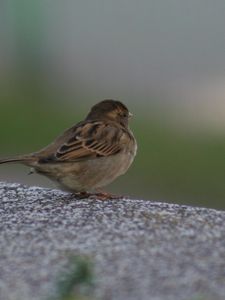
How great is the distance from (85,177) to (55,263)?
2144mm

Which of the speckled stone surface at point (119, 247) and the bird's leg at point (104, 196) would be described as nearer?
the speckled stone surface at point (119, 247)

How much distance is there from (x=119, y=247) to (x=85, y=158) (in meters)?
2.09

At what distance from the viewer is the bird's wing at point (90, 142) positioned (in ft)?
25.9

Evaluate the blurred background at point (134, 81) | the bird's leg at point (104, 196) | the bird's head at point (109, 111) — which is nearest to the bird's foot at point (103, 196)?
the bird's leg at point (104, 196)

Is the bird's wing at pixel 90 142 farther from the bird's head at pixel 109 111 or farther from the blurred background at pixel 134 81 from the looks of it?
the blurred background at pixel 134 81

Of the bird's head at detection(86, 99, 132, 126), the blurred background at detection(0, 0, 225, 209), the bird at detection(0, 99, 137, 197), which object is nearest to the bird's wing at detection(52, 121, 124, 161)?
the bird at detection(0, 99, 137, 197)

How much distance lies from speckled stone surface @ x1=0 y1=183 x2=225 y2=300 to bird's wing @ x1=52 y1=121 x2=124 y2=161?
636 mm

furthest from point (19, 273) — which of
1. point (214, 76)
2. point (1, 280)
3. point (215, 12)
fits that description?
point (215, 12)

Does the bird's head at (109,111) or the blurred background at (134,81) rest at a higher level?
the bird's head at (109,111)

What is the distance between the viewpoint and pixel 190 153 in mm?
13703

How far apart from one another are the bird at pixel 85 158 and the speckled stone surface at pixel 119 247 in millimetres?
508

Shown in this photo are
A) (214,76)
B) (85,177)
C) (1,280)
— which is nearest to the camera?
(1,280)

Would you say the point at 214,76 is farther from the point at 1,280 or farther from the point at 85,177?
the point at 1,280

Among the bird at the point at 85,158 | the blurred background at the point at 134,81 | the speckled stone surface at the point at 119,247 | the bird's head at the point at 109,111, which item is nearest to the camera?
the speckled stone surface at the point at 119,247
